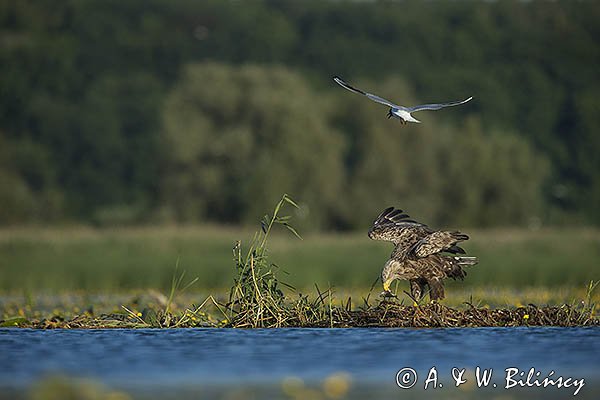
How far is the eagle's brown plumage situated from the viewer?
42.9ft

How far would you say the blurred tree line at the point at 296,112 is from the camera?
58.3 metres

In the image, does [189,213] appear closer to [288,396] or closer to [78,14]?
[78,14]

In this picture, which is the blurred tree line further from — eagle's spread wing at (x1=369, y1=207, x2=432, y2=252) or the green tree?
eagle's spread wing at (x1=369, y1=207, x2=432, y2=252)

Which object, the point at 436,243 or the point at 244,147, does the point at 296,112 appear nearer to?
the point at 244,147

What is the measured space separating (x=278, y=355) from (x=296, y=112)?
46.7 metres

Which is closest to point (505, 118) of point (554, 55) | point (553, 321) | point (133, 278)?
point (554, 55)

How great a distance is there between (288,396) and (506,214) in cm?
5381

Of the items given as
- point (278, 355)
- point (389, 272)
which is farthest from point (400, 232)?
point (278, 355)

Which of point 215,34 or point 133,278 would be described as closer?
point 133,278

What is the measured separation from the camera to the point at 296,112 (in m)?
57.5

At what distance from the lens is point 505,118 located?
84625 mm

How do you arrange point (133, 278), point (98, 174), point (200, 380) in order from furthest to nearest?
point (98, 174) → point (133, 278) → point (200, 380)

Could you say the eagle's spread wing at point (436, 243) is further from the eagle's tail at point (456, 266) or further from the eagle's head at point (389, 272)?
the eagle's tail at point (456, 266)

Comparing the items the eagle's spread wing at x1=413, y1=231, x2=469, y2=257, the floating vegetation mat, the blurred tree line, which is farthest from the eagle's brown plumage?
the blurred tree line
